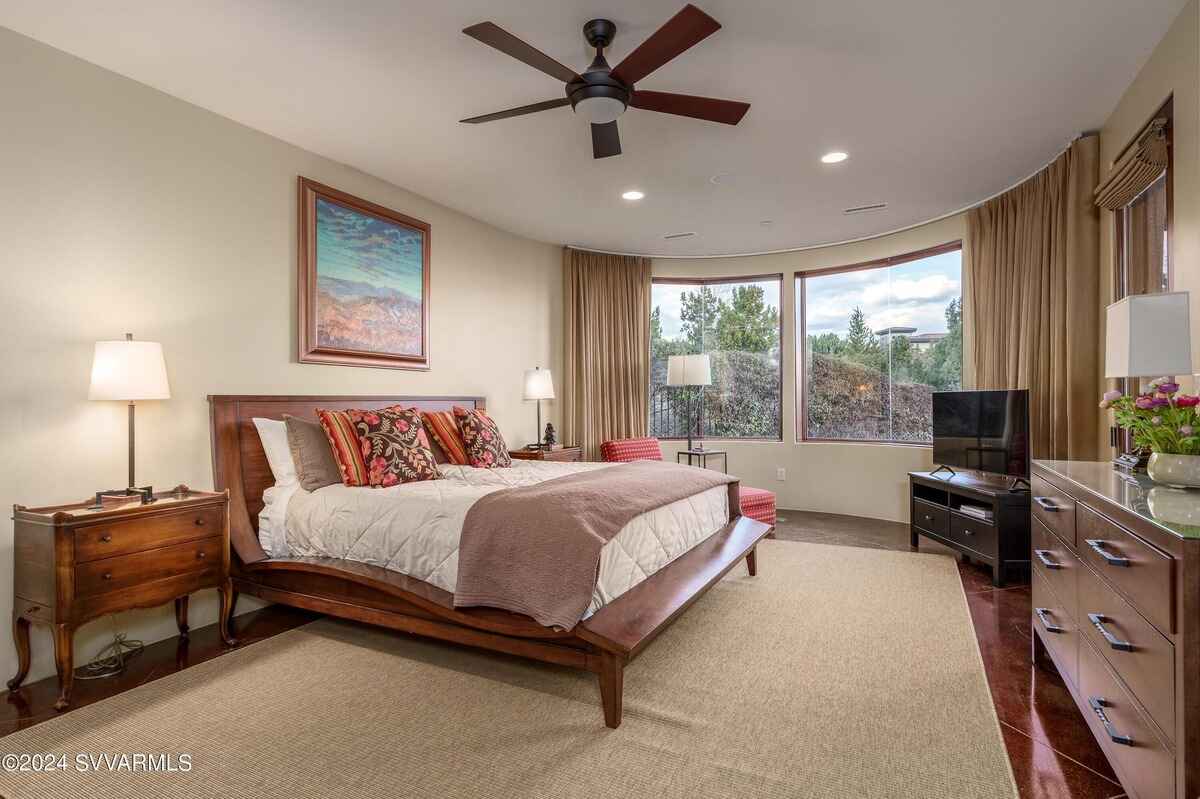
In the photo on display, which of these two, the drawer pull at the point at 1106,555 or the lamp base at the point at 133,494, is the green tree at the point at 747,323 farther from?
the lamp base at the point at 133,494

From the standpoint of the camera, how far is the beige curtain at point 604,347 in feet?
20.2

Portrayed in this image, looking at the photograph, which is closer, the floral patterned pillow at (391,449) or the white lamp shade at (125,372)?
the white lamp shade at (125,372)

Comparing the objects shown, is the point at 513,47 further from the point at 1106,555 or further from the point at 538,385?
the point at 538,385

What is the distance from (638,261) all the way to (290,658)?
4.84 metres

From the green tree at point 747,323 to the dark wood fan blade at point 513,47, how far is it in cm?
439

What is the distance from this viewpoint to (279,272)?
3629mm

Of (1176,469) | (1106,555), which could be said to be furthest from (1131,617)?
(1176,469)

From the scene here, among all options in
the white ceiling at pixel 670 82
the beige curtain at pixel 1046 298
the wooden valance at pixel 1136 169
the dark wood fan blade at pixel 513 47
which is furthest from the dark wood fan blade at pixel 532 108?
the beige curtain at pixel 1046 298

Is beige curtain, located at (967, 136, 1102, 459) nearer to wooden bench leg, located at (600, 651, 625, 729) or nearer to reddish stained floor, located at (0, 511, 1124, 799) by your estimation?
reddish stained floor, located at (0, 511, 1124, 799)

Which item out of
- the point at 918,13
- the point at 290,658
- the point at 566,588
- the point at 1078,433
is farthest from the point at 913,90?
the point at 290,658

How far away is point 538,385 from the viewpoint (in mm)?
5312

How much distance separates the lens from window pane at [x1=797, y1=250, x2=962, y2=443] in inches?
215

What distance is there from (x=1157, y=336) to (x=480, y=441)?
3.41m

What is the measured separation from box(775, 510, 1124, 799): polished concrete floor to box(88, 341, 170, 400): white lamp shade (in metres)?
3.50
